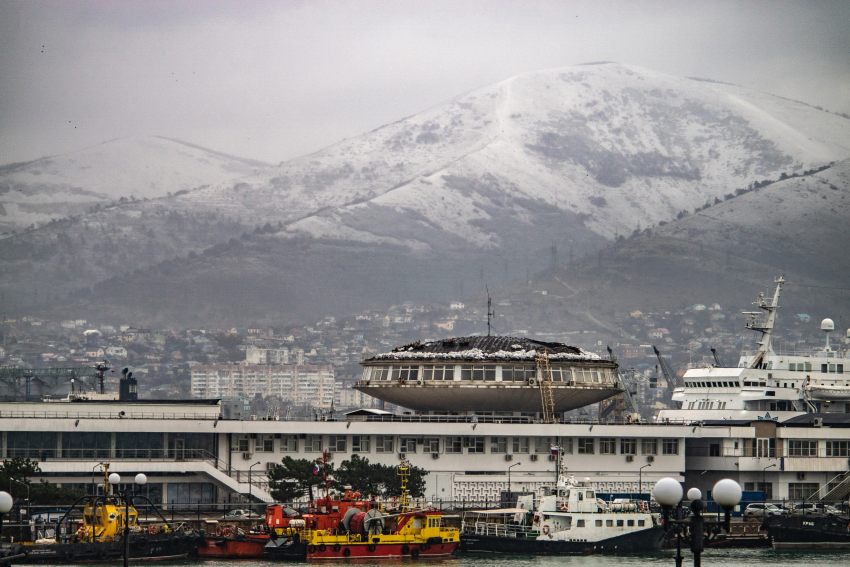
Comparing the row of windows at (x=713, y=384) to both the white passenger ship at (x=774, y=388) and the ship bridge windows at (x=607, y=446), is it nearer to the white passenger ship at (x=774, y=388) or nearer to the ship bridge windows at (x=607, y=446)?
the white passenger ship at (x=774, y=388)

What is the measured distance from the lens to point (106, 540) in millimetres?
59719

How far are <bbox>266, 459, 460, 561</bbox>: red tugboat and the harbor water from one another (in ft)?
1.74

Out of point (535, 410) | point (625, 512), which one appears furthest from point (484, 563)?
point (535, 410)

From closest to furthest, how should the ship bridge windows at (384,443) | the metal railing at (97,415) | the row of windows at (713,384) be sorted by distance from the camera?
the metal railing at (97,415)
the ship bridge windows at (384,443)
the row of windows at (713,384)

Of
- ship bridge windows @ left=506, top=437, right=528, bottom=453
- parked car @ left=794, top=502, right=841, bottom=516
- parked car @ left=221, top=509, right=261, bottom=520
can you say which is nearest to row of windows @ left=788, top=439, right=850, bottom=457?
parked car @ left=794, top=502, right=841, bottom=516

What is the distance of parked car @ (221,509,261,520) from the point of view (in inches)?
2680

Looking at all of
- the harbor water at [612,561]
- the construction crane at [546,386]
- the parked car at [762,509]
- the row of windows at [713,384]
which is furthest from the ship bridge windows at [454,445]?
the row of windows at [713,384]

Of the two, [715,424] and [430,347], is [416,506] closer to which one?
[430,347]

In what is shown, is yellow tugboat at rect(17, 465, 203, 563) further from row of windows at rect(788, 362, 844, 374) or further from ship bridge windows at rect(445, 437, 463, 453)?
row of windows at rect(788, 362, 844, 374)

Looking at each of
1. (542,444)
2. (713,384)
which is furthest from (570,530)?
(713,384)

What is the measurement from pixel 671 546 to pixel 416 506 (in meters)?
13.3

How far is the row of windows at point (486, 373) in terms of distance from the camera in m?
78.0

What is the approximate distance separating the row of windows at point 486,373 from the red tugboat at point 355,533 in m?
16.1

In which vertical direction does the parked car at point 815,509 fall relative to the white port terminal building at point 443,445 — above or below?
below
